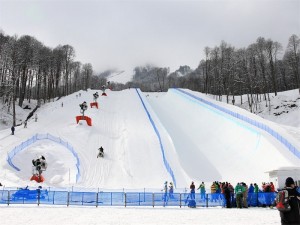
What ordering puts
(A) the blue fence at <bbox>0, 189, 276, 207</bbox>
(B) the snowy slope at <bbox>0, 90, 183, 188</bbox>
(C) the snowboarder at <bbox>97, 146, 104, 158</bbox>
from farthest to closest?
1. (C) the snowboarder at <bbox>97, 146, 104, 158</bbox>
2. (B) the snowy slope at <bbox>0, 90, 183, 188</bbox>
3. (A) the blue fence at <bbox>0, 189, 276, 207</bbox>

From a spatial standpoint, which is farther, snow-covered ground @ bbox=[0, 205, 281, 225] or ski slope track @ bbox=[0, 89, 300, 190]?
ski slope track @ bbox=[0, 89, 300, 190]

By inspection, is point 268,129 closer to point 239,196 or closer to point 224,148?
point 224,148

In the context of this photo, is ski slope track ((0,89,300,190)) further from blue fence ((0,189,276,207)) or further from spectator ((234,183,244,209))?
spectator ((234,183,244,209))

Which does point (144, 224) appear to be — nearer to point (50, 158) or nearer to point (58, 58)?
point (50, 158)

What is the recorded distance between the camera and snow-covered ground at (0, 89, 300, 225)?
14117 millimetres

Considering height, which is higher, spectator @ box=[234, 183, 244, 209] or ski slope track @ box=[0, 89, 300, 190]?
ski slope track @ box=[0, 89, 300, 190]

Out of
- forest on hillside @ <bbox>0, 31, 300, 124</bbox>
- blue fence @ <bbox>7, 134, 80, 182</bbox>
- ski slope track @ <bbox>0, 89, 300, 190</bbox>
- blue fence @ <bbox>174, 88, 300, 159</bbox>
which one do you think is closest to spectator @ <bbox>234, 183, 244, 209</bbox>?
ski slope track @ <bbox>0, 89, 300, 190</bbox>

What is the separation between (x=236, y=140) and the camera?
33656 mm

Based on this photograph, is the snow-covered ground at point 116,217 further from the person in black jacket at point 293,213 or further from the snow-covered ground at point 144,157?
the person in black jacket at point 293,213

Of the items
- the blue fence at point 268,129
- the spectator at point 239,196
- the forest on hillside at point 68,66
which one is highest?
the forest on hillside at point 68,66

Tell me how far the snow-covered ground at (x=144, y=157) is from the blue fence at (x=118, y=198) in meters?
1.33

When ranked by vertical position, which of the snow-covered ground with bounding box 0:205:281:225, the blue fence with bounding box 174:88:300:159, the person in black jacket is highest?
the blue fence with bounding box 174:88:300:159

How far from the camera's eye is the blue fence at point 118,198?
17.1 meters

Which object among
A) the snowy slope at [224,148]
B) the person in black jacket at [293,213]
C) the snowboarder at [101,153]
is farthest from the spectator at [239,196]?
the snowboarder at [101,153]
